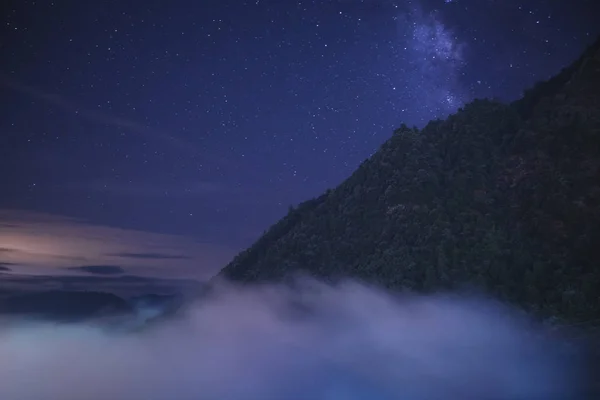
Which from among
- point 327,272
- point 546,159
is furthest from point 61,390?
point 546,159

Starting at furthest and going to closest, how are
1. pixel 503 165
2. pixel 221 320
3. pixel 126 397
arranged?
pixel 221 320, pixel 503 165, pixel 126 397

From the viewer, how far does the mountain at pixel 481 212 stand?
6175 centimetres

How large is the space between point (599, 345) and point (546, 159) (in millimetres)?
30716

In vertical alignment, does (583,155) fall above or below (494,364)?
above

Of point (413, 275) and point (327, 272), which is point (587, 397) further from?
point (327, 272)

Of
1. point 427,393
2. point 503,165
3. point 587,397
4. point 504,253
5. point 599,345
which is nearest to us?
point 587,397

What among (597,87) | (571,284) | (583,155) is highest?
(597,87)

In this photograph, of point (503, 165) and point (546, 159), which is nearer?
point (546, 159)

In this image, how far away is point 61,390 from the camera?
81.0 meters

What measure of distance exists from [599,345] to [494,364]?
10.4 meters

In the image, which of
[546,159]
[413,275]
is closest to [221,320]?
[413,275]

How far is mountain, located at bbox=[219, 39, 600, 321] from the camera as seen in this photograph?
61750 millimetres

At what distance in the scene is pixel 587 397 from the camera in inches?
1757

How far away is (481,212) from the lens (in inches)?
2958
